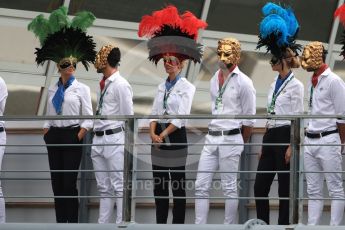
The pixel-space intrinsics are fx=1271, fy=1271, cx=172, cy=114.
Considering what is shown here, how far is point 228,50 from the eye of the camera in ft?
34.0

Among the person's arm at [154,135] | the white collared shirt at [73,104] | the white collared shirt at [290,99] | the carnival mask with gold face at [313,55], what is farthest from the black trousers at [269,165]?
the white collared shirt at [73,104]

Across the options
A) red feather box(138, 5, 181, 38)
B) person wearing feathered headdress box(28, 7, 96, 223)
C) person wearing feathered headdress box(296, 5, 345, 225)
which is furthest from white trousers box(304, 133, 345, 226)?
person wearing feathered headdress box(28, 7, 96, 223)

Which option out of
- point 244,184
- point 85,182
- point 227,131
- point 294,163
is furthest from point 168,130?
point 294,163

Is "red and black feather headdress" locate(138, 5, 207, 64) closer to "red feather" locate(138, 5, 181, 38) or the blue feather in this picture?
"red feather" locate(138, 5, 181, 38)

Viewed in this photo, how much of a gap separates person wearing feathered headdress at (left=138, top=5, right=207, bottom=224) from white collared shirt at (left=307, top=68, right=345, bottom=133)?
43.8 inches

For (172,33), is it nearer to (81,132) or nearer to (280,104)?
(81,132)

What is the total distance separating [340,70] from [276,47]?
5.04 meters

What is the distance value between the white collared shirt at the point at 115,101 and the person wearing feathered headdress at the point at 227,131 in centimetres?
77

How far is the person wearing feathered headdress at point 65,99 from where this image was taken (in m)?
10.8

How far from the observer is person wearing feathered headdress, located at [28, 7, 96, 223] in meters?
10.8

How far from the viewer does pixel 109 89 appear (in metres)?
10.8

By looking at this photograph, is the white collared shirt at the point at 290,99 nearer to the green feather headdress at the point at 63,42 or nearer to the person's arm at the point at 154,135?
the person's arm at the point at 154,135

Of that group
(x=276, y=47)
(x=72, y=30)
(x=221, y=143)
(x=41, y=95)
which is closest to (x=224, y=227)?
(x=221, y=143)

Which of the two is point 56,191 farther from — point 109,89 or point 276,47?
point 276,47
